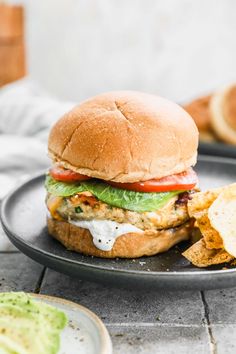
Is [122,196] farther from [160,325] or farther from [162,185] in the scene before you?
[160,325]

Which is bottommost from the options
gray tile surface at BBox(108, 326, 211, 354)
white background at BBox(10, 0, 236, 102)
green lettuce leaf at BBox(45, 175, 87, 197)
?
white background at BBox(10, 0, 236, 102)

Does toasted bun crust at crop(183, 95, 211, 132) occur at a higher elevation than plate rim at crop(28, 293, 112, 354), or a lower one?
lower

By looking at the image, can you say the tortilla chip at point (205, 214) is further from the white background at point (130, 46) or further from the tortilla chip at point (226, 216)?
the white background at point (130, 46)

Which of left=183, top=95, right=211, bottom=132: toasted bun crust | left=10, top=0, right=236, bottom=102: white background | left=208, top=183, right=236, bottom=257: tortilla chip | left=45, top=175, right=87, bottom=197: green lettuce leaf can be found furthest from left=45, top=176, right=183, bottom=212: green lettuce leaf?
left=10, top=0, right=236, bottom=102: white background

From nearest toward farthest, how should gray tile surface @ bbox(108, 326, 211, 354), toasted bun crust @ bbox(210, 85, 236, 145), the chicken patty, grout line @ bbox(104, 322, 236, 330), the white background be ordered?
gray tile surface @ bbox(108, 326, 211, 354) < grout line @ bbox(104, 322, 236, 330) < the chicken patty < toasted bun crust @ bbox(210, 85, 236, 145) < the white background

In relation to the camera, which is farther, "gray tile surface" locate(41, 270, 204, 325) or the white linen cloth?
the white linen cloth

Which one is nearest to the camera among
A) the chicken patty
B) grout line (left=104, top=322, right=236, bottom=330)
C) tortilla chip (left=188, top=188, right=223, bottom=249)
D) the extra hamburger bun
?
grout line (left=104, top=322, right=236, bottom=330)

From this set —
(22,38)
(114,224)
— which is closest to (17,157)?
(114,224)

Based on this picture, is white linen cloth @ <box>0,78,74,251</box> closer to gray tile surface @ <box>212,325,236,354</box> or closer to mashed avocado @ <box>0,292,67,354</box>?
mashed avocado @ <box>0,292,67,354</box>
